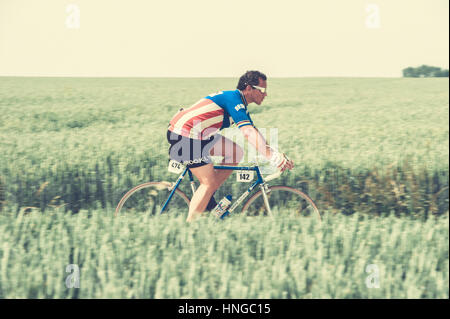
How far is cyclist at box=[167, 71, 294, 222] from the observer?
4438 mm

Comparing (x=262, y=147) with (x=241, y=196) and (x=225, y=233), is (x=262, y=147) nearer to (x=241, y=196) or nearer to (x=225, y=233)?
(x=241, y=196)

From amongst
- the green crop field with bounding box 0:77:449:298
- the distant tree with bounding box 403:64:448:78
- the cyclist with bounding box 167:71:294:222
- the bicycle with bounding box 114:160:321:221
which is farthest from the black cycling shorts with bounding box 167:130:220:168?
the distant tree with bounding box 403:64:448:78

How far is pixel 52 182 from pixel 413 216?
493cm

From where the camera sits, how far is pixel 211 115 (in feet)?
15.0

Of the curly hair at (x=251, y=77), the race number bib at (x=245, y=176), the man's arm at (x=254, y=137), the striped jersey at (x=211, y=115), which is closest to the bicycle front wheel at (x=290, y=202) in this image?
the race number bib at (x=245, y=176)

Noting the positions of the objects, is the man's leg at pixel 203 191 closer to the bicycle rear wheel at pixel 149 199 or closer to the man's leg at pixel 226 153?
the man's leg at pixel 226 153

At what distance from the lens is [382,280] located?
3545 millimetres

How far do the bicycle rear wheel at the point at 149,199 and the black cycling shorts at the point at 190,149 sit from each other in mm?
485

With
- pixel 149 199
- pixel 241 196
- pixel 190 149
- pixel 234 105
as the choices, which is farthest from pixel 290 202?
pixel 149 199

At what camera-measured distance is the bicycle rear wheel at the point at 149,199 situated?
5.13 metres

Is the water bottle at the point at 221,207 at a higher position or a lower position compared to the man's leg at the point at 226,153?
lower

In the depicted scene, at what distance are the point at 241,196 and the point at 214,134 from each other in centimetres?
75
